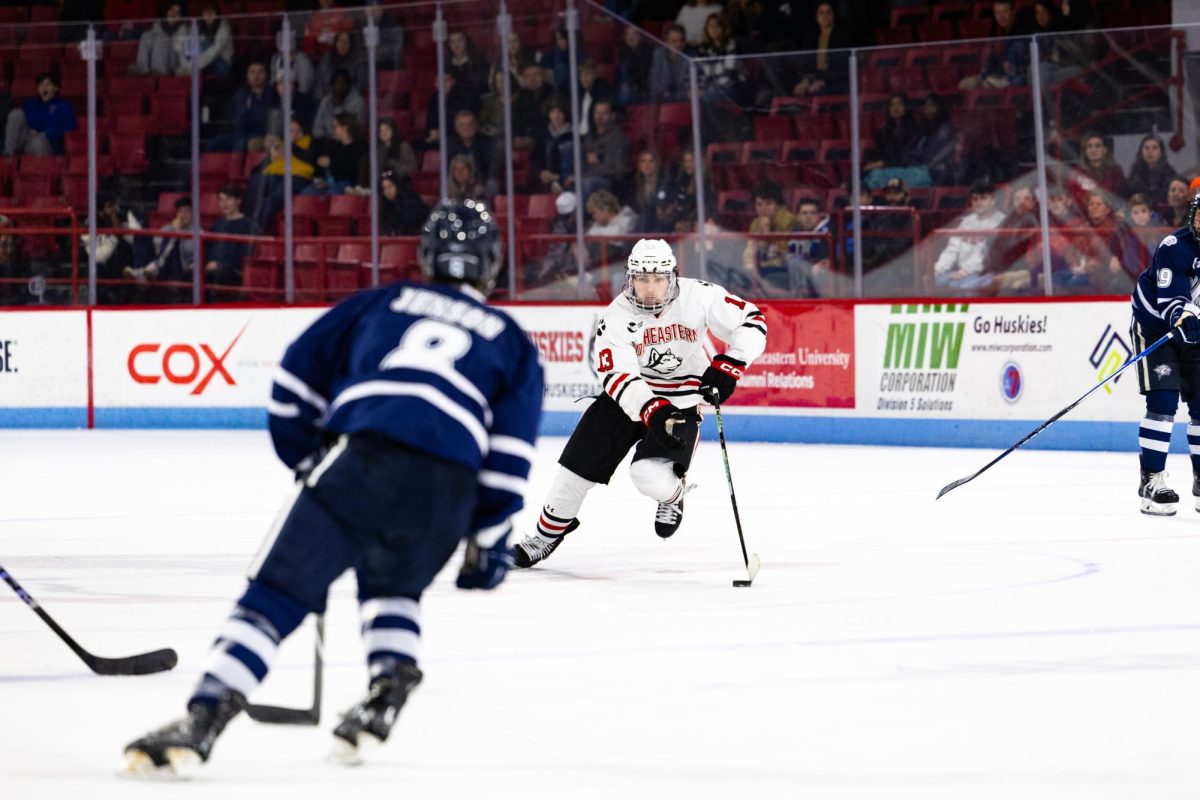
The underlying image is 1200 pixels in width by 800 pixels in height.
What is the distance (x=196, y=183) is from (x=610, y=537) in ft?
21.4

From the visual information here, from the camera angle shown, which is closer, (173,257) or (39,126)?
(39,126)

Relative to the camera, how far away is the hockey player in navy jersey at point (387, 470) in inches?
122

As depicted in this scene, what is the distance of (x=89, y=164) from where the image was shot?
12.6 meters

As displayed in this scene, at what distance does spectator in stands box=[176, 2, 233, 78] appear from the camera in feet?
40.9

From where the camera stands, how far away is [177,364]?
504 inches

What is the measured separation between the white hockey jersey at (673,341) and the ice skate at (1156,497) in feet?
7.33

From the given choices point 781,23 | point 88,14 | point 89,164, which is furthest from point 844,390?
point 88,14

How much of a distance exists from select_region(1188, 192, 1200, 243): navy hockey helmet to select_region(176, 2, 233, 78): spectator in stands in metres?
7.15

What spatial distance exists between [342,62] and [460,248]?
930 cm

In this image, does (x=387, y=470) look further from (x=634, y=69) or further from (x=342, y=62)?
(x=342, y=62)

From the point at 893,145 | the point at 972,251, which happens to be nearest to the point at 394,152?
the point at 893,145

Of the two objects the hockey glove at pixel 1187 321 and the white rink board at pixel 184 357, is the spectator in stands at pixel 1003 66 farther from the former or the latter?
the white rink board at pixel 184 357

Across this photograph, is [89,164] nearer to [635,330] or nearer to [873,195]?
[873,195]

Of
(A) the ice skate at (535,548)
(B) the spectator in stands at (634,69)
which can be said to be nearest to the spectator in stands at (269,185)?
(B) the spectator in stands at (634,69)
